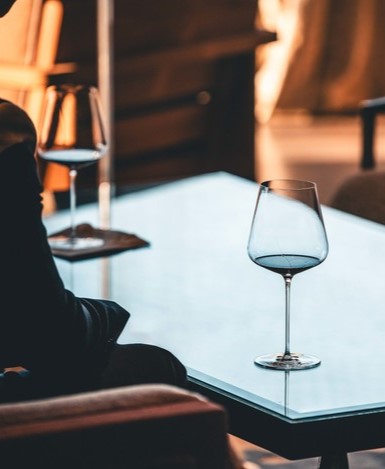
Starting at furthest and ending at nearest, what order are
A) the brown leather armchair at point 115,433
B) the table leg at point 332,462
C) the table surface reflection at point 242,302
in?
the table leg at point 332,462
the table surface reflection at point 242,302
the brown leather armchair at point 115,433

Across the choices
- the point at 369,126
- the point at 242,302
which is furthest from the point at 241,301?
the point at 369,126

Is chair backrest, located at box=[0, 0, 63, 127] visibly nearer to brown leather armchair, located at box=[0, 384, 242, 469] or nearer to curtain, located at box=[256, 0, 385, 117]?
brown leather armchair, located at box=[0, 384, 242, 469]

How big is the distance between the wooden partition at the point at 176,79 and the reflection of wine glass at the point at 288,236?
3220mm

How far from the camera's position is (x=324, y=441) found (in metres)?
1.10

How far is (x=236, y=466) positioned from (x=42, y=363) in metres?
0.31

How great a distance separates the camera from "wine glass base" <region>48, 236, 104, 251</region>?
179cm

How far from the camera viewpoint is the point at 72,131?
180 centimetres

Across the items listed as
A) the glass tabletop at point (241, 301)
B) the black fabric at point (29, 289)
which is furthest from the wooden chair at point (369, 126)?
the black fabric at point (29, 289)

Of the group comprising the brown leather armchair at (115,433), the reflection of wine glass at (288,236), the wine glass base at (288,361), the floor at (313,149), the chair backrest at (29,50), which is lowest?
the floor at (313,149)

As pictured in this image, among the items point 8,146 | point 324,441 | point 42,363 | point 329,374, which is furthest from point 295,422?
point 8,146

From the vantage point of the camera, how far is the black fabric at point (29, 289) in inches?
42.0

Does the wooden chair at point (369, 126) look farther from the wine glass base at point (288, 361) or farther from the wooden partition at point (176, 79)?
the wine glass base at point (288, 361)

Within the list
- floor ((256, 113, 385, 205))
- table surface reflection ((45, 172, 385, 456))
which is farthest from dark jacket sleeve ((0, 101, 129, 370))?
floor ((256, 113, 385, 205))

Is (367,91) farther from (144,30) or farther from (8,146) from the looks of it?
(8,146)
